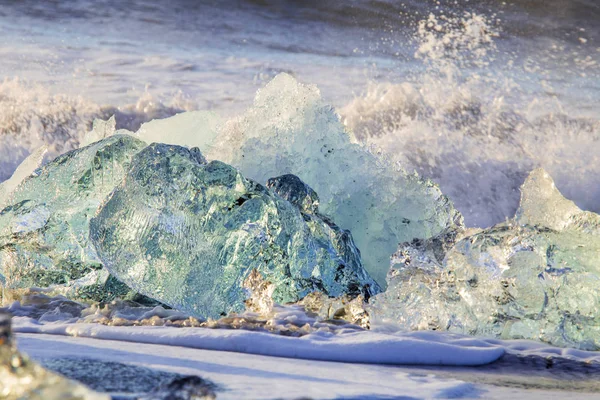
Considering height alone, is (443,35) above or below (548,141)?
above

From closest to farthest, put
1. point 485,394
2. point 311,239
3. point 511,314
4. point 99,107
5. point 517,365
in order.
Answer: point 485,394, point 517,365, point 511,314, point 311,239, point 99,107

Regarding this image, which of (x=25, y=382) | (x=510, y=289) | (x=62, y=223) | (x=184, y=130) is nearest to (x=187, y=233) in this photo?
(x=62, y=223)

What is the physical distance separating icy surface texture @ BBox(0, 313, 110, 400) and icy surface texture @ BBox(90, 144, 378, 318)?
1983 millimetres

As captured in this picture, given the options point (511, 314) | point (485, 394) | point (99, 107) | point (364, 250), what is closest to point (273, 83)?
point (364, 250)

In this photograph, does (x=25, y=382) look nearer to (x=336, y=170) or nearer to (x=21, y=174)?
(x=336, y=170)

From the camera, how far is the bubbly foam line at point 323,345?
2391mm

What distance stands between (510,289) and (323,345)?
94 cm

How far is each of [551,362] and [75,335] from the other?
1.50 meters

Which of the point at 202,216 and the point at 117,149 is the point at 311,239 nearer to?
the point at 202,216

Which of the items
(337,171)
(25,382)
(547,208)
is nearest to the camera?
(25,382)

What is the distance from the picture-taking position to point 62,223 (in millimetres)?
3633

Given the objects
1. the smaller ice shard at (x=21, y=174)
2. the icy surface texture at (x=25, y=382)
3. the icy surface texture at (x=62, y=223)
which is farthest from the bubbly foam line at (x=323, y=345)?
the smaller ice shard at (x=21, y=174)

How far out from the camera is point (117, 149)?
144 inches

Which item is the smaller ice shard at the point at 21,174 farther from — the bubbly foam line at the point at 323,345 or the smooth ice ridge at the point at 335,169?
the bubbly foam line at the point at 323,345
